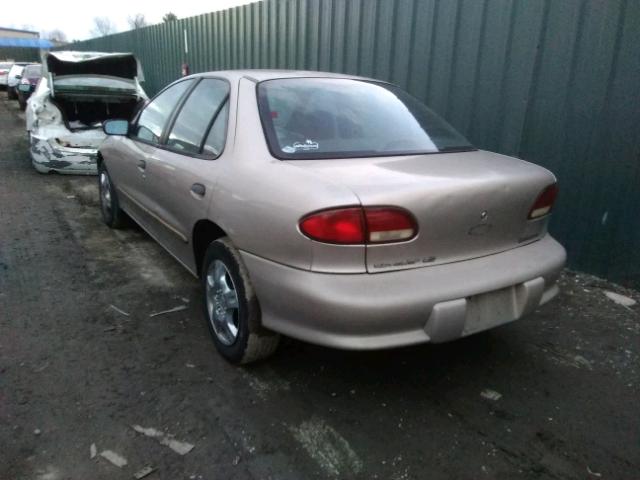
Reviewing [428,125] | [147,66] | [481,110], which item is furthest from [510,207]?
[147,66]

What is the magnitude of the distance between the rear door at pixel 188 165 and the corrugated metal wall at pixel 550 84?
2.64 meters

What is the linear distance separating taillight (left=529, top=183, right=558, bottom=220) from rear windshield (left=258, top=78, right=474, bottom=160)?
0.57 m

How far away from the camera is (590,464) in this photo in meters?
2.21

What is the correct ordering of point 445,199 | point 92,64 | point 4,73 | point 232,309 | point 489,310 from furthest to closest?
point 4,73
point 92,64
point 232,309
point 489,310
point 445,199

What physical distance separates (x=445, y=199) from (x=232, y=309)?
1309 mm

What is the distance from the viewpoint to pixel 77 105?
27.3 feet

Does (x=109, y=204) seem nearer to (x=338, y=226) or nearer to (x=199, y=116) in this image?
(x=199, y=116)

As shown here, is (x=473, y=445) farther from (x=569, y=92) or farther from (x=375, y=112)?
(x=569, y=92)

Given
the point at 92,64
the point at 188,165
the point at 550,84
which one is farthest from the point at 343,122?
the point at 92,64

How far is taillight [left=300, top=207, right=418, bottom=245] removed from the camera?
2.08m

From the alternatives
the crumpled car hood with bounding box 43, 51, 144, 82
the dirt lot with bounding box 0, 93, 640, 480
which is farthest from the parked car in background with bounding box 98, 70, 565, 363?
the crumpled car hood with bounding box 43, 51, 144, 82

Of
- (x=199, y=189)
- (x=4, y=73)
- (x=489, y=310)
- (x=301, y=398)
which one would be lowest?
(x=301, y=398)

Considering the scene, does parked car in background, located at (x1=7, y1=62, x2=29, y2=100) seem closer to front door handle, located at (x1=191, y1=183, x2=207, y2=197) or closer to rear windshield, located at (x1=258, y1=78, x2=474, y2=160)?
front door handle, located at (x1=191, y1=183, x2=207, y2=197)

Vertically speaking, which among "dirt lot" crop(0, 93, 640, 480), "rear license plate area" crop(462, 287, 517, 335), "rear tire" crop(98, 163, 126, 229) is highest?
"rear license plate area" crop(462, 287, 517, 335)
